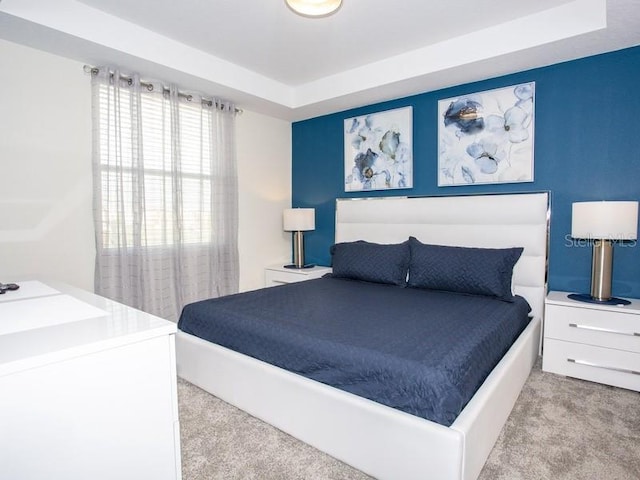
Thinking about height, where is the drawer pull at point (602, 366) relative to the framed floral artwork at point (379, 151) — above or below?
below

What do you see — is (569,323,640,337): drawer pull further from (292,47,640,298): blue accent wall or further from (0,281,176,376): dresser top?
(0,281,176,376): dresser top

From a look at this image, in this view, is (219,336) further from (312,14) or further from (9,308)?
(312,14)

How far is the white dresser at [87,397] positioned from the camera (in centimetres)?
83

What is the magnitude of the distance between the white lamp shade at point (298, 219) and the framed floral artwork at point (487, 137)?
4.88 feet

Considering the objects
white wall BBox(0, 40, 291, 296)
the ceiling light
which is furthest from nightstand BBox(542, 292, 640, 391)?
white wall BBox(0, 40, 291, 296)

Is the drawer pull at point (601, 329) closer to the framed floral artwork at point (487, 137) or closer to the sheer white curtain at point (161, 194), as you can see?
the framed floral artwork at point (487, 137)

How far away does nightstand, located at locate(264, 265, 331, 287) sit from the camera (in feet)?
13.0

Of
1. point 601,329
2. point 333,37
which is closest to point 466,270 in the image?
point 601,329

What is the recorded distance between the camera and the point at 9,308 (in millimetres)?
1298

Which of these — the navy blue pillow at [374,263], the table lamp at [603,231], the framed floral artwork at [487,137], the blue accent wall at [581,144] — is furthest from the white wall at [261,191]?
the table lamp at [603,231]

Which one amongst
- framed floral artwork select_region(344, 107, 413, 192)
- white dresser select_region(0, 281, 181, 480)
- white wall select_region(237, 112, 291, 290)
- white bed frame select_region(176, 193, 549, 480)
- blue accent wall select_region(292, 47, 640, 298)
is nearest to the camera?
white dresser select_region(0, 281, 181, 480)

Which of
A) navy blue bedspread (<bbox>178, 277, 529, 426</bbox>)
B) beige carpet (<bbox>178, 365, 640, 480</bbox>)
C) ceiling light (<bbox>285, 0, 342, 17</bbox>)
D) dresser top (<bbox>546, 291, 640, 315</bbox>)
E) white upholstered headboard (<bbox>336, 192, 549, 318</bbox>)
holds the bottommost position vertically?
beige carpet (<bbox>178, 365, 640, 480</bbox>)

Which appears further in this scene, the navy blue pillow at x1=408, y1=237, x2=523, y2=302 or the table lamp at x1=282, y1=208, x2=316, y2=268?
the table lamp at x1=282, y1=208, x2=316, y2=268

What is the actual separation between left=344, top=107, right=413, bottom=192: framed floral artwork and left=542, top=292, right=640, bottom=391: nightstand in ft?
5.76
